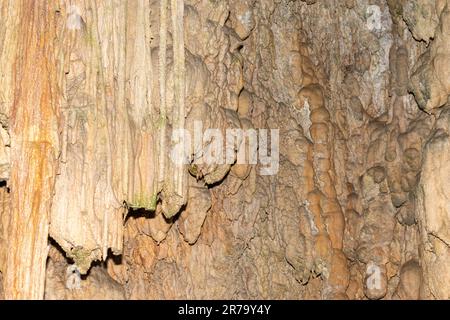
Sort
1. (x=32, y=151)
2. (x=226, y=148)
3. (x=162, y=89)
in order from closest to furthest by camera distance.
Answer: (x=32, y=151) → (x=162, y=89) → (x=226, y=148)

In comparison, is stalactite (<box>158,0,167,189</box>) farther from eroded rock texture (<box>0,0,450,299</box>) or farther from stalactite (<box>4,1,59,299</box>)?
stalactite (<box>4,1,59,299</box>)

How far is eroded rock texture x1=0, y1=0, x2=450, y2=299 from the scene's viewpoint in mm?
5324

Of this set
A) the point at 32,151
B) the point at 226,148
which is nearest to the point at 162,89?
the point at 226,148

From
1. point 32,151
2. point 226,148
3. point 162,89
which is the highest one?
point 162,89

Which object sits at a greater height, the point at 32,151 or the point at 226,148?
the point at 226,148

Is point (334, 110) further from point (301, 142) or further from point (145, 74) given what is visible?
point (145, 74)

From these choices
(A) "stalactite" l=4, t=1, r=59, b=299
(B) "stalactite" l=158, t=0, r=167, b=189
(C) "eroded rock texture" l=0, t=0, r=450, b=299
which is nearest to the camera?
(A) "stalactite" l=4, t=1, r=59, b=299

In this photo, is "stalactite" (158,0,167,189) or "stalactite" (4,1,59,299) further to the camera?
"stalactite" (158,0,167,189)

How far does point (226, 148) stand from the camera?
659 centimetres

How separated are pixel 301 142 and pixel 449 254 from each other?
201 cm

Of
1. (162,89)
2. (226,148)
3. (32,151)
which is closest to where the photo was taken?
(32,151)

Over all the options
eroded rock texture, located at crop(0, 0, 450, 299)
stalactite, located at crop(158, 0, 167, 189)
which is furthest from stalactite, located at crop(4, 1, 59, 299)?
stalactite, located at crop(158, 0, 167, 189)

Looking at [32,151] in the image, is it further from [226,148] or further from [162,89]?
[226,148]

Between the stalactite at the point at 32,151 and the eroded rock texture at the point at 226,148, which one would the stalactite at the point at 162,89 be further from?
the stalactite at the point at 32,151
